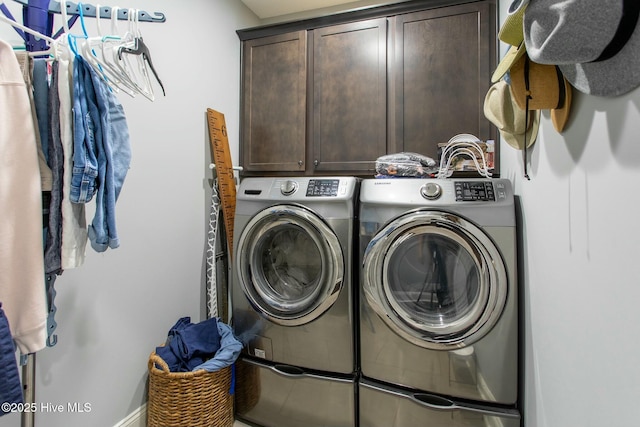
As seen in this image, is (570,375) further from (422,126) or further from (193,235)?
(193,235)

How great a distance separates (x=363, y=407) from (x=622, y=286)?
1260 millimetres

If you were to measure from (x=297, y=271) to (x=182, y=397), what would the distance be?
79 cm

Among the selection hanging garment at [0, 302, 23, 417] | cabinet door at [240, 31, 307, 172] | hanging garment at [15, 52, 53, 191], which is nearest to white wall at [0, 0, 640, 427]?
cabinet door at [240, 31, 307, 172]

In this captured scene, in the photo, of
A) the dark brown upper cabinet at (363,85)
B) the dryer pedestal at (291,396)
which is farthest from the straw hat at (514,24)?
the dryer pedestal at (291,396)

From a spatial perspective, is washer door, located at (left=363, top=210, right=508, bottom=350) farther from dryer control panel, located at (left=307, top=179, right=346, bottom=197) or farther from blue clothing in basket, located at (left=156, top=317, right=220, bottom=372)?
blue clothing in basket, located at (left=156, top=317, right=220, bottom=372)

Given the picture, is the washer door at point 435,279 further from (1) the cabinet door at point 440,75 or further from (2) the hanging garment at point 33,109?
(2) the hanging garment at point 33,109

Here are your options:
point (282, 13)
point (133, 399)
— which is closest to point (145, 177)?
point (133, 399)

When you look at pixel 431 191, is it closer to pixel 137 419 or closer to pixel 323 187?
pixel 323 187

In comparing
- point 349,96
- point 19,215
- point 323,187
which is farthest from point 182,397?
point 349,96

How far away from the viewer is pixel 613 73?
580 millimetres

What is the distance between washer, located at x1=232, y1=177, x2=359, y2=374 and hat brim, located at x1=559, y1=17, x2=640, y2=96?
943mm

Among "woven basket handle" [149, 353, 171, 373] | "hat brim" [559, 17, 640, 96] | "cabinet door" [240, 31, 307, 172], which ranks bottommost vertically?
"woven basket handle" [149, 353, 171, 373]

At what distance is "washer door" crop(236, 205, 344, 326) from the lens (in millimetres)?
1471

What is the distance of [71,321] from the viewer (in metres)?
1.25
